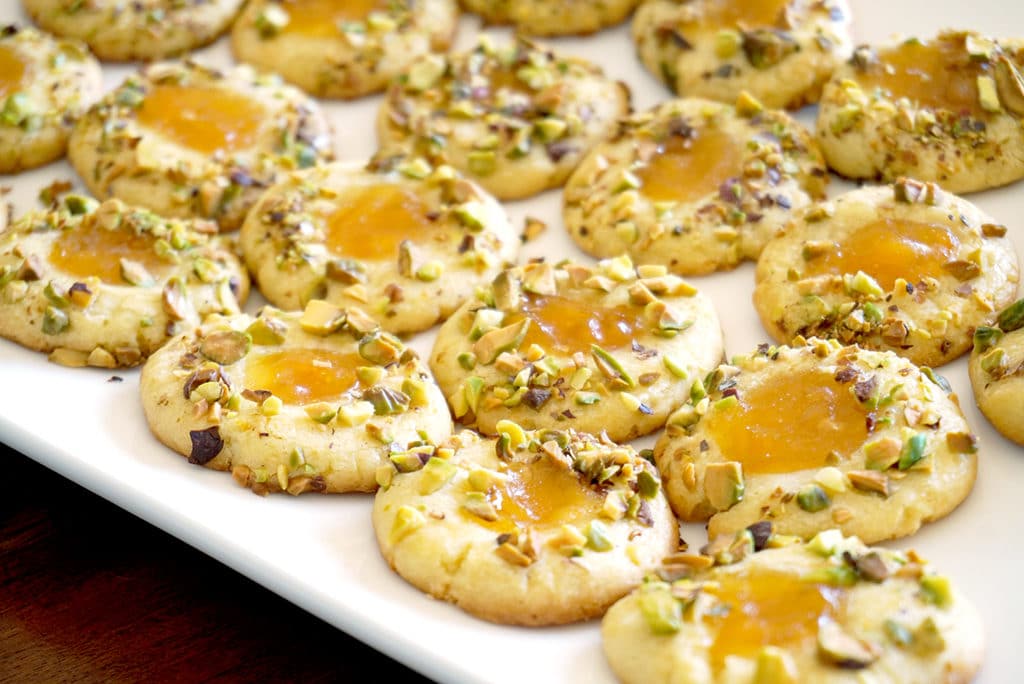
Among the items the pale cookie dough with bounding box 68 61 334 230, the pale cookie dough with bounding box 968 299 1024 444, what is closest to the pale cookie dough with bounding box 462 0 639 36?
the pale cookie dough with bounding box 68 61 334 230

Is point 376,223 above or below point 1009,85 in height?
below

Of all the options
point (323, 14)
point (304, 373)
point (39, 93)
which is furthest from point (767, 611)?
point (39, 93)

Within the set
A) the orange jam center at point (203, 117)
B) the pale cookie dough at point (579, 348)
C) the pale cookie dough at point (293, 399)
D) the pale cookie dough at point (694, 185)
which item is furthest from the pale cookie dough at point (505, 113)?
the pale cookie dough at point (293, 399)

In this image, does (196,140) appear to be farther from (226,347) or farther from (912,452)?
(912,452)

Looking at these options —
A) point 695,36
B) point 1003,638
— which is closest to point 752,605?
point 1003,638

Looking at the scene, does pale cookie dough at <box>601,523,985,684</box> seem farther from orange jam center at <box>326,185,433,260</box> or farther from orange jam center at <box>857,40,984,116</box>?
orange jam center at <box>857,40,984,116</box>

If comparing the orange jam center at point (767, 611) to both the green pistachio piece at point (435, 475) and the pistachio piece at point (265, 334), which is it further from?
the pistachio piece at point (265, 334)

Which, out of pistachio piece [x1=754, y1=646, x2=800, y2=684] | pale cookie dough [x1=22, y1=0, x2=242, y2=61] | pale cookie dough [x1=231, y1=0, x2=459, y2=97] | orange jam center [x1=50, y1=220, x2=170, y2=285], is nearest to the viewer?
pistachio piece [x1=754, y1=646, x2=800, y2=684]
